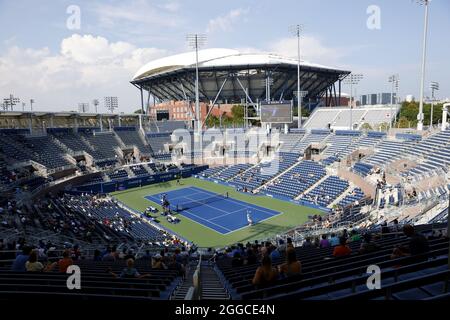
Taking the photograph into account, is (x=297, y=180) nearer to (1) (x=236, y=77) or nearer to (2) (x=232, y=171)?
(2) (x=232, y=171)

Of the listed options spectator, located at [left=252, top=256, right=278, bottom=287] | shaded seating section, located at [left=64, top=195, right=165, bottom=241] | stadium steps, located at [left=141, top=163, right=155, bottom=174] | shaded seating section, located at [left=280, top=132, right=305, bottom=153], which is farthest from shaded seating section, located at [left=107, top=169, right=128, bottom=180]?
spectator, located at [left=252, top=256, right=278, bottom=287]

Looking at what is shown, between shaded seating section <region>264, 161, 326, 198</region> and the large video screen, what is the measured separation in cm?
915

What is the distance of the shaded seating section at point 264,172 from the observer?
122 feet

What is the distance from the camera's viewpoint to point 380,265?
19.5ft

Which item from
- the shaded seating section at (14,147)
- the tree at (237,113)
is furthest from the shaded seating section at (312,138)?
the tree at (237,113)

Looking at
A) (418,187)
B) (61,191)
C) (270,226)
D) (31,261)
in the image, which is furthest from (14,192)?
(418,187)

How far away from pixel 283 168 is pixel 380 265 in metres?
33.2

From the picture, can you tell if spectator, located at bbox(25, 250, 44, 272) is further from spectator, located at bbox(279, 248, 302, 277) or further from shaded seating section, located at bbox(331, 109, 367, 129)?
shaded seating section, located at bbox(331, 109, 367, 129)

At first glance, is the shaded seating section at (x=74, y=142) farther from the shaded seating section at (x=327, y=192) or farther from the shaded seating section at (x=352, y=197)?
the shaded seating section at (x=352, y=197)

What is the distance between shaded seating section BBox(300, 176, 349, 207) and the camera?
95.2 ft

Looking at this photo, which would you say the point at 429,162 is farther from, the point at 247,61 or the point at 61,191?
the point at 247,61

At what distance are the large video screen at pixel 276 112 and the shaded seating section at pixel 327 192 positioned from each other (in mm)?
14166

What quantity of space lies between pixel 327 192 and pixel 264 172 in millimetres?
10501

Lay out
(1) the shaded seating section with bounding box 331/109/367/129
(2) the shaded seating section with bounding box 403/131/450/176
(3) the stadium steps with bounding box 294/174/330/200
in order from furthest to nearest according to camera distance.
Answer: (1) the shaded seating section with bounding box 331/109/367/129 < (3) the stadium steps with bounding box 294/174/330/200 < (2) the shaded seating section with bounding box 403/131/450/176
